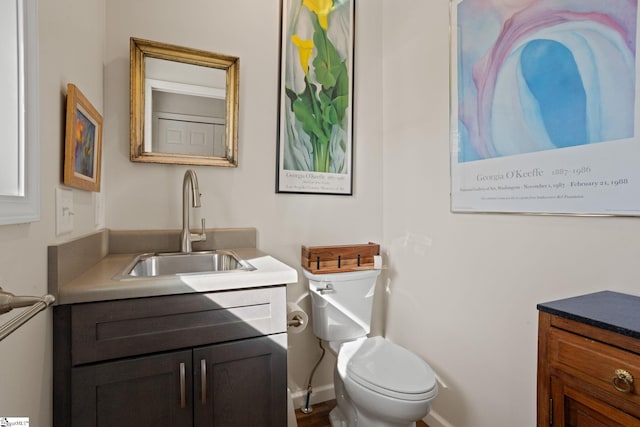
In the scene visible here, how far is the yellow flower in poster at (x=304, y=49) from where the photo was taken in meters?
1.89

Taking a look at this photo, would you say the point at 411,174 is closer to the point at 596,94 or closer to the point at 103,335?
the point at 596,94

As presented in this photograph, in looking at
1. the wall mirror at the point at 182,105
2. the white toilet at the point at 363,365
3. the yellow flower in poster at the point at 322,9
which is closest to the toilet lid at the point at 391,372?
the white toilet at the point at 363,365

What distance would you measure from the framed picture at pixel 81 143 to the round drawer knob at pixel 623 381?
152cm

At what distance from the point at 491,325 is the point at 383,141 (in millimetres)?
1255

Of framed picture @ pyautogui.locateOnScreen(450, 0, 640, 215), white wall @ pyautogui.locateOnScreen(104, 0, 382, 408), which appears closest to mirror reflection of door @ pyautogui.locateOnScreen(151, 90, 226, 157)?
white wall @ pyautogui.locateOnScreen(104, 0, 382, 408)

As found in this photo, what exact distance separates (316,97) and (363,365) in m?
1.49

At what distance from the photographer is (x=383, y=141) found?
2133 mm

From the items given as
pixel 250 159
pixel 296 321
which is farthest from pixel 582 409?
pixel 250 159

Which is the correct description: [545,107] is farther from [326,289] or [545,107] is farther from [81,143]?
[81,143]

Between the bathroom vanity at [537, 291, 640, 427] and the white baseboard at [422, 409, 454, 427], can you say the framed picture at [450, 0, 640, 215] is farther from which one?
the white baseboard at [422, 409, 454, 427]

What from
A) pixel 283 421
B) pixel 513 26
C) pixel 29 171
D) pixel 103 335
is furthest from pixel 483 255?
pixel 29 171

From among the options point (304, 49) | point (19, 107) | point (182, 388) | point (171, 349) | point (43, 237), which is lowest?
point (182, 388)

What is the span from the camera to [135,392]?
99 centimetres

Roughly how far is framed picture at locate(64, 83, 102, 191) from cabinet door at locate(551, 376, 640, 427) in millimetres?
1509
